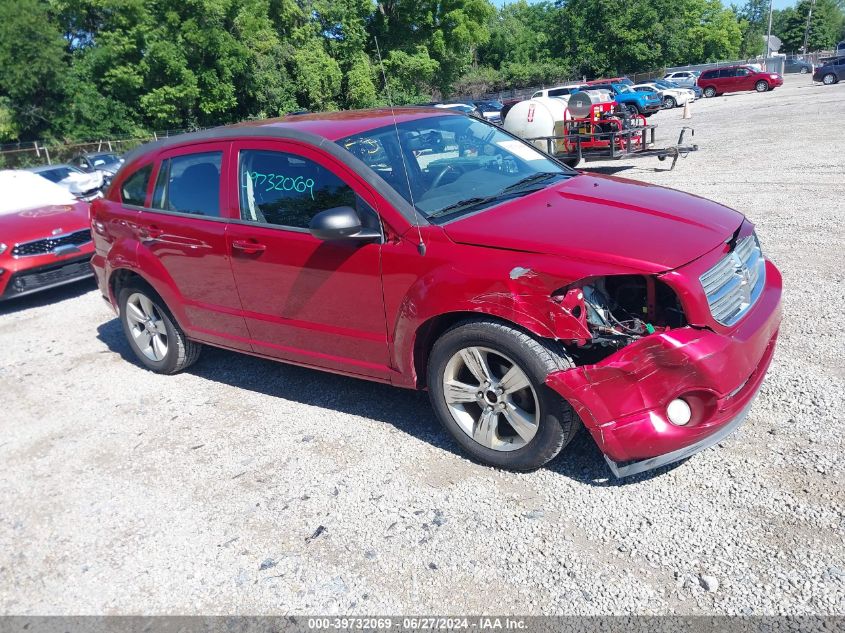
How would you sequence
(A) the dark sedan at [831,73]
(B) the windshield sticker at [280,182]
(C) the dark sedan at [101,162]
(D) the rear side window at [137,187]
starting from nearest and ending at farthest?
(B) the windshield sticker at [280,182] < (D) the rear side window at [137,187] < (C) the dark sedan at [101,162] < (A) the dark sedan at [831,73]

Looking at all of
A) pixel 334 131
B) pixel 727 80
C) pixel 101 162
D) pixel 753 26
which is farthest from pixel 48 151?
pixel 753 26

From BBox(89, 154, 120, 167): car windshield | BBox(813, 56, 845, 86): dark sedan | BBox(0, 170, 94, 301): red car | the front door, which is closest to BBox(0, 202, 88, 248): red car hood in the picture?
BBox(0, 170, 94, 301): red car

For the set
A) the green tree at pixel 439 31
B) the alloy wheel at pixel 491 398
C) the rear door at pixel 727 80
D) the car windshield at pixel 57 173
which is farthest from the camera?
the green tree at pixel 439 31

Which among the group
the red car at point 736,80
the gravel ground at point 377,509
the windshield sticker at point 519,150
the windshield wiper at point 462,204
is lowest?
the red car at point 736,80

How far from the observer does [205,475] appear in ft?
13.3

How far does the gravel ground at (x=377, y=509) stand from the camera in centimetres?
290

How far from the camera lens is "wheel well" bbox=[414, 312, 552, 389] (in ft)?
11.9

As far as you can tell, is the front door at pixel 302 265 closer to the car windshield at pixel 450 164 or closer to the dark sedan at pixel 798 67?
the car windshield at pixel 450 164

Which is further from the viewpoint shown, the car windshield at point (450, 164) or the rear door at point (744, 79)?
the rear door at point (744, 79)

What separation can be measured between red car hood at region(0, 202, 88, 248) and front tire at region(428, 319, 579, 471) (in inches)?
262

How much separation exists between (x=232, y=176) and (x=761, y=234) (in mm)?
5871

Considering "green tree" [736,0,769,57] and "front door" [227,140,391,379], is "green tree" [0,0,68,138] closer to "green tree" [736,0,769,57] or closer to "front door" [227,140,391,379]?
"front door" [227,140,391,379]

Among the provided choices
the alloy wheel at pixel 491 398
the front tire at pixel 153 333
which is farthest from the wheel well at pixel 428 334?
the front tire at pixel 153 333

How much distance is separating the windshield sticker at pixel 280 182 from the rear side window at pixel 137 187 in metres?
1.32
